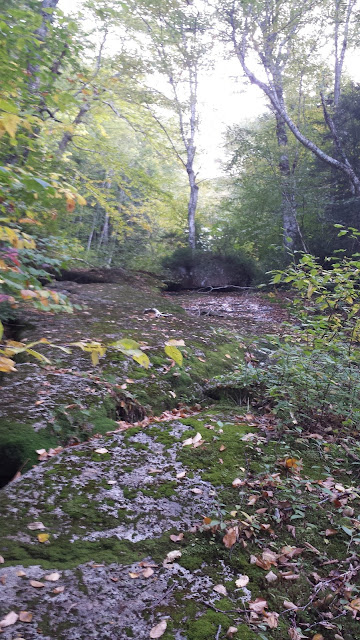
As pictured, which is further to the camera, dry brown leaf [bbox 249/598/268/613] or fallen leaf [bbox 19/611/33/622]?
dry brown leaf [bbox 249/598/268/613]

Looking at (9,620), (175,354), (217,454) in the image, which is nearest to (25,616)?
(9,620)

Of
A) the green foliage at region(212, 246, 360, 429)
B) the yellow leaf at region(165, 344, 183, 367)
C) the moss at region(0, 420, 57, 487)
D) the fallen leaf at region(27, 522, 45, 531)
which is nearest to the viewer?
the yellow leaf at region(165, 344, 183, 367)

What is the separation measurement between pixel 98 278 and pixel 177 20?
9.36 m

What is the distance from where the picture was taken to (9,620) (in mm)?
1465

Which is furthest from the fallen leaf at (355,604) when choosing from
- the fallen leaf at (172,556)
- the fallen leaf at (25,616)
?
the fallen leaf at (25,616)

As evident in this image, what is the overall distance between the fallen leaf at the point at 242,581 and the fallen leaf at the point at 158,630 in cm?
44

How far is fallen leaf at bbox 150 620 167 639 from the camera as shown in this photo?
1533mm

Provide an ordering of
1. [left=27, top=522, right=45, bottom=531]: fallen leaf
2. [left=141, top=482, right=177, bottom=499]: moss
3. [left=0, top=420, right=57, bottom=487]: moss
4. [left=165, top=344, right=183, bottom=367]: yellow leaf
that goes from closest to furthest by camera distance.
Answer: [left=165, top=344, right=183, bottom=367]: yellow leaf < [left=27, top=522, right=45, bottom=531]: fallen leaf < [left=141, top=482, right=177, bottom=499]: moss < [left=0, top=420, right=57, bottom=487]: moss

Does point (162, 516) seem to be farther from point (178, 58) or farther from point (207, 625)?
point (178, 58)

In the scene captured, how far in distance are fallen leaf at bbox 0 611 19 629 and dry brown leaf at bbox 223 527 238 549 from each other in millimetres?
1076

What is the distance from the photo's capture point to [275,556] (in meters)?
2.03

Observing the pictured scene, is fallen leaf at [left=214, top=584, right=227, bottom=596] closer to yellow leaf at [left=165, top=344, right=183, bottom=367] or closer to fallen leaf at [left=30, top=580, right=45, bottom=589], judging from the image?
fallen leaf at [left=30, top=580, right=45, bottom=589]

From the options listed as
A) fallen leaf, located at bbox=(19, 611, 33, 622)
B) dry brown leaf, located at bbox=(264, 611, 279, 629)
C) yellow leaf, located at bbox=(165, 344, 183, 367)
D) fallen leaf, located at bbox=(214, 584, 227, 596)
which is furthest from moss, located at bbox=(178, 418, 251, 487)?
yellow leaf, located at bbox=(165, 344, 183, 367)

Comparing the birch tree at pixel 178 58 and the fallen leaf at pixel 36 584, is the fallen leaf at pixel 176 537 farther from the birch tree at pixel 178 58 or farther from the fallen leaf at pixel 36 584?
the birch tree at pixel 178 58
